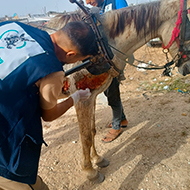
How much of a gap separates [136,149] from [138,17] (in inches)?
73.0

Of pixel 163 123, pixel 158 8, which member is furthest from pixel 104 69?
pixel 163 123

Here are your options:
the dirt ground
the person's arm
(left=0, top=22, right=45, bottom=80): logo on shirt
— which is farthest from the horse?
(left=0, top=22, right=45, bottom=80): logo on shirt

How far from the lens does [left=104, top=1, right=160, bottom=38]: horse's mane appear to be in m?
1.74

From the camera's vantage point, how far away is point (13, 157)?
106 centimetres

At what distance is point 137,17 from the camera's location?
1744 mm

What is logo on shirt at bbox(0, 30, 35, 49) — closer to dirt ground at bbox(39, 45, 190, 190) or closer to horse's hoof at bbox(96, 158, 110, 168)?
dirt ground at bbox(39, 45, 190, 190)

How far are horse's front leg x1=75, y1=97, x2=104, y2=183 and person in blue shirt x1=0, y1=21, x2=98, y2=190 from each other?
2.34 feet

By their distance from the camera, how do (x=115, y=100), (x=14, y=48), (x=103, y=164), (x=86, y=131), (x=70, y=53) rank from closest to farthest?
1. (x=14, y=48)
2. (x=70, y=53)
3. (x=86, y=131)
4. (x=103, y=164)
5. (x=115, y=100)

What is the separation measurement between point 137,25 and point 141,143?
1.78 metres

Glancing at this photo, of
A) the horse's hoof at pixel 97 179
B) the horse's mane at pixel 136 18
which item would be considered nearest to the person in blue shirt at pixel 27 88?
the horse's mane at pixel 136 18

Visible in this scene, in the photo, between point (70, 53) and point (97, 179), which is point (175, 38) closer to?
point (70, 53)

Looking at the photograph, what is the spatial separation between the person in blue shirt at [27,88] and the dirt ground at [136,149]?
123 cm

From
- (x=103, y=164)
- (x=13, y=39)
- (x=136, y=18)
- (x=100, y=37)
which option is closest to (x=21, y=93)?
(x=13, y=39)

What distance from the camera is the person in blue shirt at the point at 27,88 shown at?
91 cm
